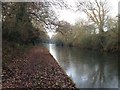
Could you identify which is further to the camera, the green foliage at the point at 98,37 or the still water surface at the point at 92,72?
the green foliage at the point at 98,37

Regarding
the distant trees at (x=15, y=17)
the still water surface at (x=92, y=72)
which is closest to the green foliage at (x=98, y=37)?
the still water surface at (x=92, y=72)

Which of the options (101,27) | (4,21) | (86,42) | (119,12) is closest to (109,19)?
(101,27)

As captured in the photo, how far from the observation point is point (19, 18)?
17484mm

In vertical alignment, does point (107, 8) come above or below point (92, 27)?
above

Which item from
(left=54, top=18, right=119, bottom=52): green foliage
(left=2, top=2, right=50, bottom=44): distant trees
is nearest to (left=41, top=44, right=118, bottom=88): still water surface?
(left=2, top=2, right=50, bottom=44): distant trees

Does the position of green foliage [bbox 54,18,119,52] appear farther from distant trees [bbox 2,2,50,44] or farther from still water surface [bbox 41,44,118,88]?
distant trees [bbox 2,2,50,44]

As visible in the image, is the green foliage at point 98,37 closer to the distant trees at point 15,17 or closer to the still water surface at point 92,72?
the still water surface at point 92,72

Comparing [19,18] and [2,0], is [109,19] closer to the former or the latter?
[19,18]

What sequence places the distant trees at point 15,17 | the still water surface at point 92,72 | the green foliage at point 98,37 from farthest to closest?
the green foliage at point 98,37 < the distant trees at point 15,17 < the still water surface at point 92,72

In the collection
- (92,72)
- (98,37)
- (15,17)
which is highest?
(15,17)

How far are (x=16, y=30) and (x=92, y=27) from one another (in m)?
21.5

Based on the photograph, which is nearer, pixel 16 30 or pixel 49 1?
pixel 49 1

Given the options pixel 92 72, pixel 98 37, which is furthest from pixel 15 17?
pixel 98 37

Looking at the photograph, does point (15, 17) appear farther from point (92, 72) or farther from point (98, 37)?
point (98, 37)
